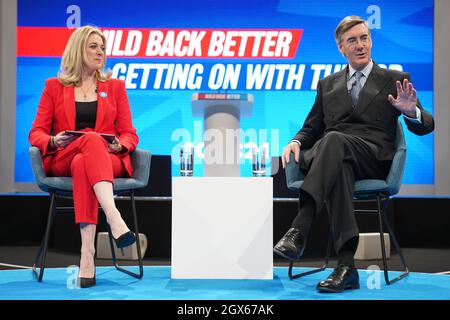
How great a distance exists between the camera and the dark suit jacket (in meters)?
2.73

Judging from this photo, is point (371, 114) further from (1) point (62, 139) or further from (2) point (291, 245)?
(1) point (62, 139)

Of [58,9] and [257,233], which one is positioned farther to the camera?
[58,9]

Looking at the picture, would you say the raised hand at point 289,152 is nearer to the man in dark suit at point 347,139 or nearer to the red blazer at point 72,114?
the man in dark suit at point 347,139

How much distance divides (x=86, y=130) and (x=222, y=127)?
2.84 ft

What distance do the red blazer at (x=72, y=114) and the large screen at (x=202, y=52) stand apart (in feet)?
9.11

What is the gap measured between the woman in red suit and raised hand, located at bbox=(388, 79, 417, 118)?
4.36 feet

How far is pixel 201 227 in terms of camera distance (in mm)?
2668

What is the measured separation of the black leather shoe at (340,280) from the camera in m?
2.33

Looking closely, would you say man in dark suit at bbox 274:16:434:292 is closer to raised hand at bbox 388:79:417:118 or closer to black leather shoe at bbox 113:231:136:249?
raised hand at bbox 388:79:417:118

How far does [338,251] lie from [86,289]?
1.11m

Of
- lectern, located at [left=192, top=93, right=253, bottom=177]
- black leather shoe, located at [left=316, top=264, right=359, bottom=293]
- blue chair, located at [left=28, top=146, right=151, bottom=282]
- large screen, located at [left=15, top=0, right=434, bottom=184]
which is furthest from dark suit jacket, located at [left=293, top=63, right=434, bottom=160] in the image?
large screen, located at [left=15, top=0, right=434, bottom=184]
